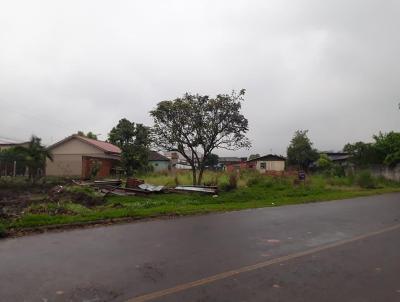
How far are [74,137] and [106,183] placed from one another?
25.7 m

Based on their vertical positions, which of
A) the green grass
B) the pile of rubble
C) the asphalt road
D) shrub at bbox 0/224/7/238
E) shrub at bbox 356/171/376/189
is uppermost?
shrub at bbox 356/171/376/189

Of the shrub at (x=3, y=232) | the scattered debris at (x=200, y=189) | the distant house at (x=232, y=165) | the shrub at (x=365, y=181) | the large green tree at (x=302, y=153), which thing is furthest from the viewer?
the large green tree at (x=302, y=153)

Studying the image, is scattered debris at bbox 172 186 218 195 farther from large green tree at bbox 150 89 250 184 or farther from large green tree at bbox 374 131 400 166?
large green tree at bbox 374 131 400 166

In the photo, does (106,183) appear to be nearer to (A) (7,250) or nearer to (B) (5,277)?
(A) (7,250)

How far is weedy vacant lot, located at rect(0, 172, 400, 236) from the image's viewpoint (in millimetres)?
12727

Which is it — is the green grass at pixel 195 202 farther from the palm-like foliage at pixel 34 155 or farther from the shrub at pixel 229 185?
the palm-like foliage at pixel 34 155

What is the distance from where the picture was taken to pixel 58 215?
42.9 feet

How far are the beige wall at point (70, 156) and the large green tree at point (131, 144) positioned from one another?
300 centimetres

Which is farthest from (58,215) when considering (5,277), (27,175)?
(27,175)

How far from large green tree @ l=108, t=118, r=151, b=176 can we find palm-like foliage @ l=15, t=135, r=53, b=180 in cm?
844

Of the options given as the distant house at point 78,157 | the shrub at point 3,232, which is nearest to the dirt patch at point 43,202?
the shrub at point 3,232

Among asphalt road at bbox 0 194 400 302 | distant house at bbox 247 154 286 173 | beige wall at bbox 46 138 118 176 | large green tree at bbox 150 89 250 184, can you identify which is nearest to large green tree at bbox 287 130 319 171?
distant house at bbox 247 154 286 173

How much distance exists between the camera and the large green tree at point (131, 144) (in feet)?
138

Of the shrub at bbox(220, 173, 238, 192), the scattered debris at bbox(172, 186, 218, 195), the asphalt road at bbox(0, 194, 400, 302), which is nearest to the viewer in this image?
the asphalt road at bbox(0, 194, 400, 302)
